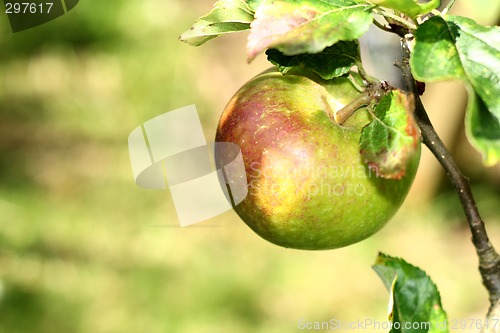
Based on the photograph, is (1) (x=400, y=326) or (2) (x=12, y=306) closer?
(1) (x=400, y=326)

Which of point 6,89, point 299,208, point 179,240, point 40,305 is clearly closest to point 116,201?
point 179,240

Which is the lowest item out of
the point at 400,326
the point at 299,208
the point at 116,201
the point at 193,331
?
the point at 193,331

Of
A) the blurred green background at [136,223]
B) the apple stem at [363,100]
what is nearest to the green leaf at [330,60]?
the apple stem at [363,100]

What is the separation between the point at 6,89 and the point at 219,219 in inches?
35.8

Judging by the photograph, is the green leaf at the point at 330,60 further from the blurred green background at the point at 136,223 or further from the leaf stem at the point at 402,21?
the blurred green background at the point at 136,223

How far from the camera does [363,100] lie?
0.78 metres

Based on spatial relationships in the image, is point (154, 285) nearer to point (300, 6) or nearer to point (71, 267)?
point (71, 267)

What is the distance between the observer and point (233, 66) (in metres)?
2.68

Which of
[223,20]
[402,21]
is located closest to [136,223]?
[223,20]

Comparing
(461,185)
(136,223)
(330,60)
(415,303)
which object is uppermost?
(330,60)

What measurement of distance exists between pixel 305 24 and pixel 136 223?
1.71 metres

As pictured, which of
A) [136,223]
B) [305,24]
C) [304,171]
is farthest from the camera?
[136,223]

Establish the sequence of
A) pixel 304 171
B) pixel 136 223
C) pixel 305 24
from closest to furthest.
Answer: pixel 305 24 < pixel 304 171 < pixel 136 223

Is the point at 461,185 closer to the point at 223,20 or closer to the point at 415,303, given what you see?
the point at 415,303
